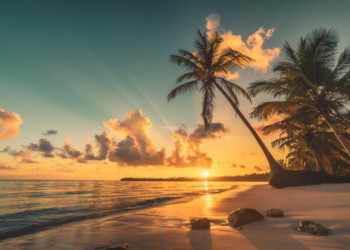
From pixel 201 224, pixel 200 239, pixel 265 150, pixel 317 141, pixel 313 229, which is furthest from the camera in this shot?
pixel 317 141

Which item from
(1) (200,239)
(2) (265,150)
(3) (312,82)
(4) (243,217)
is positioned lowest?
(1) (200,239)

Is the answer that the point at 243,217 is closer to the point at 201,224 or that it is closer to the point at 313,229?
the point at 201,224

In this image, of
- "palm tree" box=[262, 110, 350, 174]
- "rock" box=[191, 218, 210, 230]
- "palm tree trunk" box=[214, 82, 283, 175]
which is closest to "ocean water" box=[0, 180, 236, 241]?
"rock" box=[191, 218, 210, 230]

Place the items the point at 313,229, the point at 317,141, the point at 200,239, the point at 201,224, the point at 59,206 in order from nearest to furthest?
the point at 313,229 → the point at 200,239 → the point at 201,224 → the point at 59,206 → the point at 317,141

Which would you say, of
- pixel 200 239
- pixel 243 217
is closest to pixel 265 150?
pixel 243 217

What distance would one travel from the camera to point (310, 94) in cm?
1381

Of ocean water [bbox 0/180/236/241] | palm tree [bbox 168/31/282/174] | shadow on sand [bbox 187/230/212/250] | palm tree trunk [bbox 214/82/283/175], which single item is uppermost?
palm tree [bbox 168/31/282/174]

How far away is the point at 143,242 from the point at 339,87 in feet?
48.5

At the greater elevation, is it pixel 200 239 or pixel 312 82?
pixel 312 82

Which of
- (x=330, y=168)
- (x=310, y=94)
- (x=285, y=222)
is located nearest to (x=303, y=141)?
(x=330, y=168)

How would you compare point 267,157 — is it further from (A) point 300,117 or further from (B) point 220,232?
(B) point 220,232

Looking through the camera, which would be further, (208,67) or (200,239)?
(208,67)

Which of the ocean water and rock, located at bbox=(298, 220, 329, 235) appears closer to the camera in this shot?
rock, located at bbox=(298, 220, 329, 235)

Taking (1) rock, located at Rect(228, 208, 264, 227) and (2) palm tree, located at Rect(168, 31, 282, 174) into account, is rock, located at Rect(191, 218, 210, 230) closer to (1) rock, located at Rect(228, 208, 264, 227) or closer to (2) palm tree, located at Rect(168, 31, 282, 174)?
(1) rock, located at Rect(228, 208, 264, 227)
